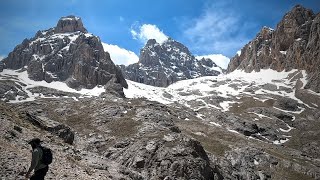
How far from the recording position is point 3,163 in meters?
28.8

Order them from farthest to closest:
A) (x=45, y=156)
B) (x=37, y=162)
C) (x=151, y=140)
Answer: (x=151, y=140), (x=45, y=156), (x=37, y=162)

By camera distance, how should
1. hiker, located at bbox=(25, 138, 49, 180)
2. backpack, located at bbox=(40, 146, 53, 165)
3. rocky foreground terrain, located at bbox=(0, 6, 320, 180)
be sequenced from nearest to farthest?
hiker, located at bbox=(25, 138, 49, 180) → backpack, located at bbox=(40, 146, 53, 165) → rocky foreground terrain, located at bbox=(0, 6, 320, 180)

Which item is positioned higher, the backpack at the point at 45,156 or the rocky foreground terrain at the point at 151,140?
the backpack at the point at 45,156

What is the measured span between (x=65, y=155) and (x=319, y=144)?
5272 inches

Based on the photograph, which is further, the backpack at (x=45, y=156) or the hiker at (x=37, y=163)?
the backpack at (x=45, y=156)

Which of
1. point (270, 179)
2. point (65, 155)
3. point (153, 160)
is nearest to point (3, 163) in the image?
point (65, 155)

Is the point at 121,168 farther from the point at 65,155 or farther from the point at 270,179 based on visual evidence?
the point at 270,179

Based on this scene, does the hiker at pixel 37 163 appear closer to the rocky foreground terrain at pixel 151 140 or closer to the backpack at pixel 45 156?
the backpack at pixel 45 156

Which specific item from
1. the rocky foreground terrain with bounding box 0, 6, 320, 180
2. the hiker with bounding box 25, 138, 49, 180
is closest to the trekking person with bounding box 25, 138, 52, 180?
the hiker with bounding box 25, 138, 49, 180

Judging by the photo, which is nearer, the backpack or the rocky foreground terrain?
the backpack

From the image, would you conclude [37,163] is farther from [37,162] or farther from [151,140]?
[151,140]

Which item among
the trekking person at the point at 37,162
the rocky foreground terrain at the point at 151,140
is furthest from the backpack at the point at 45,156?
the rocky foreground terrain at the point at 151,140

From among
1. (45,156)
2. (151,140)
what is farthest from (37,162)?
(151,140)

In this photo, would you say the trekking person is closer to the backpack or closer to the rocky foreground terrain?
the backpack
